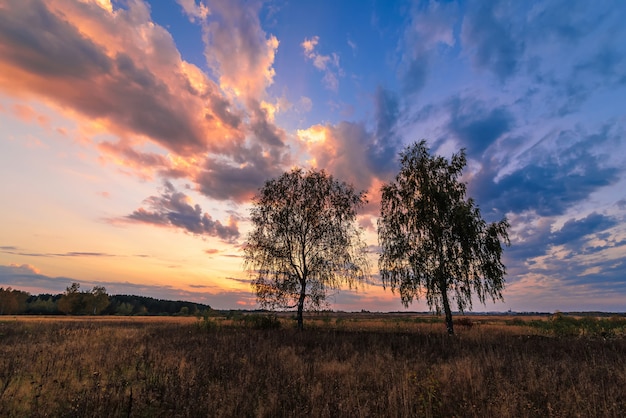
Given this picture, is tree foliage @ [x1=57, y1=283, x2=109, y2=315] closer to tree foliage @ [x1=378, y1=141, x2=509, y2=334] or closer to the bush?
the bush

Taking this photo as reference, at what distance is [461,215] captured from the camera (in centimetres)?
2198

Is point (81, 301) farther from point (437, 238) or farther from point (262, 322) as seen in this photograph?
point (437, 238)

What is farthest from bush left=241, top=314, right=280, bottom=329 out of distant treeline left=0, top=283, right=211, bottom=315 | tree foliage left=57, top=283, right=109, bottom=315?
tree foliage left=57, top=283, right=109, bottom=315

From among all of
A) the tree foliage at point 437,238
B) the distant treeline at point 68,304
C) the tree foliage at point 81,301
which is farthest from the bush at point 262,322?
the tree foliage at point 81,301

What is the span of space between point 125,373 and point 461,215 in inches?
851

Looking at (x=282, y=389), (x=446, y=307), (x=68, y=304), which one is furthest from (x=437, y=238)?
(x=68, y=304)

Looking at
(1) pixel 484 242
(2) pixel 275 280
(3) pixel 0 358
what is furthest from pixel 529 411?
(2) pixel 275 280

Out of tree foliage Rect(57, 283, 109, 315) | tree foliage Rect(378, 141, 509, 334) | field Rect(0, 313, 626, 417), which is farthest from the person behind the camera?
tree foliage Rect(57, 283, 109, 315)

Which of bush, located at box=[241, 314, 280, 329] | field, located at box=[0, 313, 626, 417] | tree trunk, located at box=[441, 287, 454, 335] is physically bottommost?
field, located at box=[0, 313, 626, 417]

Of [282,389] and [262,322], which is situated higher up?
[262,322]

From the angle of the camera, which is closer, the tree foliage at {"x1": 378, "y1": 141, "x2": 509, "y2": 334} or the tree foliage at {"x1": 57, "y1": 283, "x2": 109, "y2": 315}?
the tree foliage at {"x1": 378, "y1": 141, "x2": 509, "y2": 334}

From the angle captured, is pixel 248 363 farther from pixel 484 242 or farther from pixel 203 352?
pixel 484 242

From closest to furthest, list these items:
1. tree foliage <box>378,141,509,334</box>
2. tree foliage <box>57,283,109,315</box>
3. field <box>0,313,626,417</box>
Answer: field <box>0,313,626,417</box>, tree foliage <box>378,141,509,334</box>, tree foliage <box>57,283,109,315</box>

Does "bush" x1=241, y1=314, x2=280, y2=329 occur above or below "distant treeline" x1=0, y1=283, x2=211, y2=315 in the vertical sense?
below
